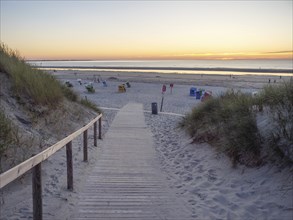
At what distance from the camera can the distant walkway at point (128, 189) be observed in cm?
472

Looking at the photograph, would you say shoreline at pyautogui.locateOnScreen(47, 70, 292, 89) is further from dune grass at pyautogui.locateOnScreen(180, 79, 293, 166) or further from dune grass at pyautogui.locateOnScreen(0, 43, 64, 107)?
dune grass at pyautogui.locateOnScreen(0, 43, 64, 107)

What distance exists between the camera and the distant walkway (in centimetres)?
472

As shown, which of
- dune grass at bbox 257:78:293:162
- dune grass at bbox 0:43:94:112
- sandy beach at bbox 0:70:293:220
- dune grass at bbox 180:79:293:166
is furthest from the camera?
dune grass at bbox 0:43:94:112

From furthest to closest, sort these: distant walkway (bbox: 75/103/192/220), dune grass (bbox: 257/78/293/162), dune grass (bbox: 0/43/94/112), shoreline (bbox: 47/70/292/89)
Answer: shoreline (bbox: 47/70/292/89) → dune grass (bbox: 0/43/94/112) → dune grass (bbox: 257/78/293/162) → distant walkway (bbox: 75/103/192/220)

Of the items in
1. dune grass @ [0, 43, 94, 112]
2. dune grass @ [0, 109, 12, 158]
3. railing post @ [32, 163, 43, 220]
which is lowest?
railing post @ [32, 163, 43, 220]

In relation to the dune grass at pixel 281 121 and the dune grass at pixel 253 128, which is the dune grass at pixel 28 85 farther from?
the dune grass at pixel 281 121

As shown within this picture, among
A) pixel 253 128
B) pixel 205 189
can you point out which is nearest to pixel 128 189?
pixel 205 189

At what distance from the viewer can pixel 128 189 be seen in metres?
5.72

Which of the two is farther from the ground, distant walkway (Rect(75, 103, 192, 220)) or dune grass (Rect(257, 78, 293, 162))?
dune grass (Rect(257, 78, 293, 162))

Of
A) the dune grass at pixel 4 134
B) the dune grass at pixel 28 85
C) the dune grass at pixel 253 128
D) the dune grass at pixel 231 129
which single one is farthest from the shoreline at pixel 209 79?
the dune grass at pixel 4 134

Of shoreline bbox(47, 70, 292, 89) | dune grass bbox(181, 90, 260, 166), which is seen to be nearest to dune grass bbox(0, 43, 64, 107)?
dune grass bbox(181, 90, 260, 166)

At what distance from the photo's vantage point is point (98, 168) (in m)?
7.07

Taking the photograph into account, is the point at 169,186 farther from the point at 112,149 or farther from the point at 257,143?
the point at 112,149

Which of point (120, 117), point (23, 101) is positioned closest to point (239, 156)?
point (23, 101)
